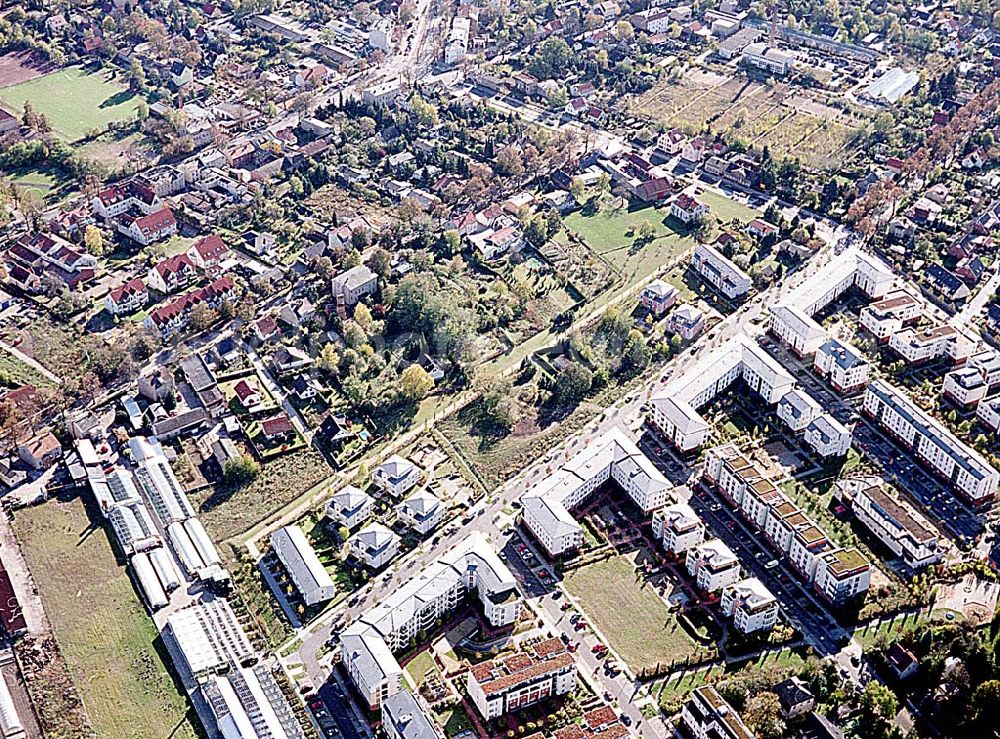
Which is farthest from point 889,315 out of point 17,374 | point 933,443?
point 17,374

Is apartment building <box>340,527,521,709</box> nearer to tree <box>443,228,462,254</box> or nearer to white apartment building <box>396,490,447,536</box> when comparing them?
white apartment building <box>396,490,447,536</box>

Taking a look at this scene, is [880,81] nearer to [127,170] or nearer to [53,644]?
[127,170]

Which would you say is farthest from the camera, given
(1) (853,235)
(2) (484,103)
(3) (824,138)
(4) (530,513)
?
(2) (484,103)

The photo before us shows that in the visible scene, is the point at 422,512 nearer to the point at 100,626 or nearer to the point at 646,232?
the point at 100,626

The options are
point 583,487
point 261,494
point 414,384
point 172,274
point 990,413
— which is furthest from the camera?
point 172,274

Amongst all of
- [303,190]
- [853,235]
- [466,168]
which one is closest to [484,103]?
[466,168]

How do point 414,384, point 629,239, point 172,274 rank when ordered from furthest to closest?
point 629,239
point 172,274
point 414,384

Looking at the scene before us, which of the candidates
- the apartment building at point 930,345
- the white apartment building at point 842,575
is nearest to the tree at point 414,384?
the white apartment building at point 842,575
